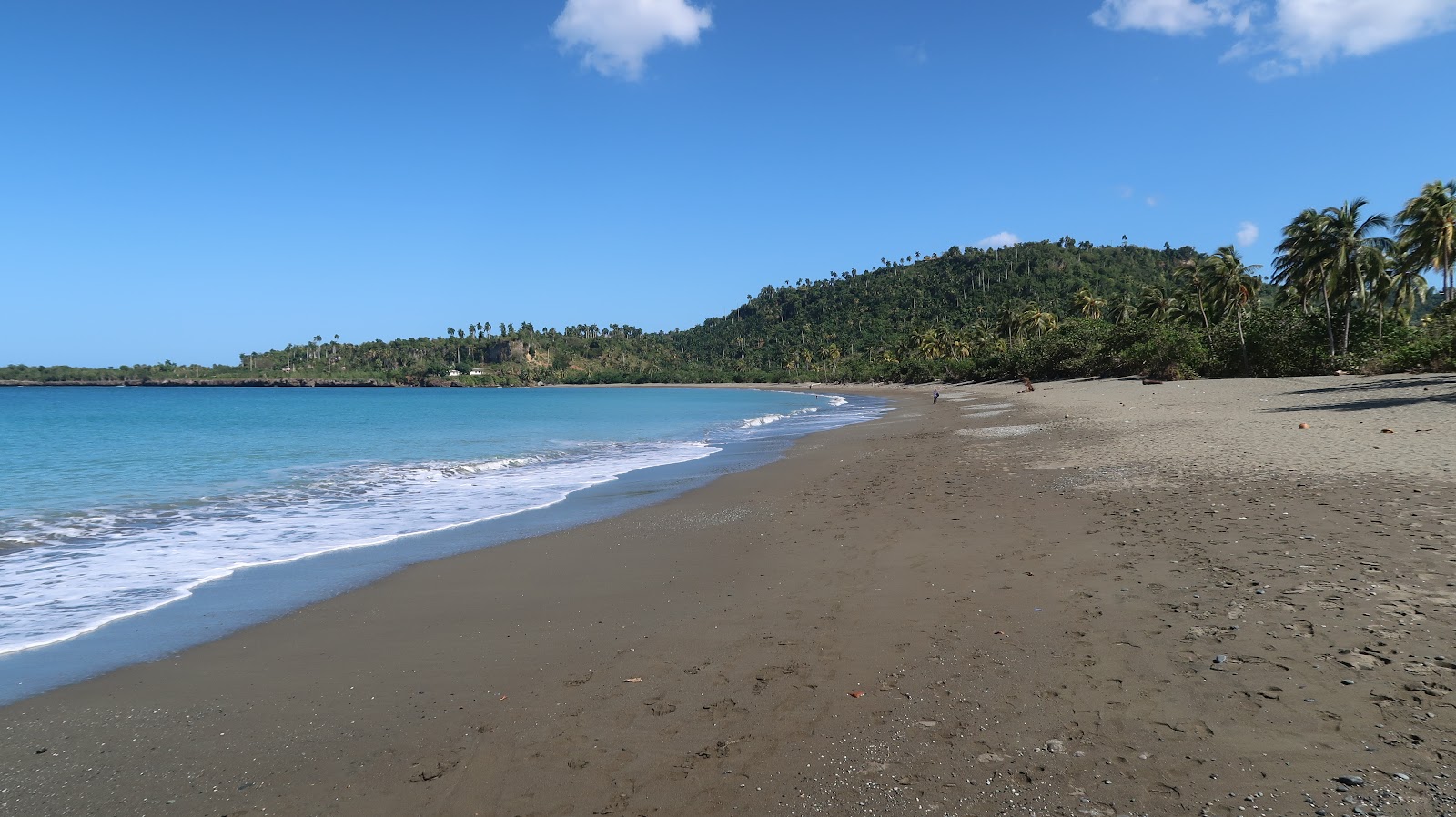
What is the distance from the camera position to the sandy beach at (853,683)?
11.9 ft

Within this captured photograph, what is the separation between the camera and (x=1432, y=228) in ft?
139

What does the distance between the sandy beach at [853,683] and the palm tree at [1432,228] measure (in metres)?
47.4

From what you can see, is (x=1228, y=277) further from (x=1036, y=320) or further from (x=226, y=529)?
(x=226, y=529)

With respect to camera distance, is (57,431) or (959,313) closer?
(57,431)

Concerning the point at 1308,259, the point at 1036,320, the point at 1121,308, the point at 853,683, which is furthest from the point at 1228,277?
the point at 853,683

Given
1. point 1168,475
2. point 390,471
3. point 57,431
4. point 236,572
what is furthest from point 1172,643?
point 57,431

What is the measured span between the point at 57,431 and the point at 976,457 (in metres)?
50.9

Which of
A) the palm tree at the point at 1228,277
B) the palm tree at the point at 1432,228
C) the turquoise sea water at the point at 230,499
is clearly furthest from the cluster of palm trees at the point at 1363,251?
the turquoise sea water at the point at 230,499

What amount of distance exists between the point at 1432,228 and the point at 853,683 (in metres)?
56.6

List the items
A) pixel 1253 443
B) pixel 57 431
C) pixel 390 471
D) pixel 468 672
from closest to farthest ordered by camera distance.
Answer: pixel 468 672, pixel 1253 443, pixel 390 471, pixel 57 431

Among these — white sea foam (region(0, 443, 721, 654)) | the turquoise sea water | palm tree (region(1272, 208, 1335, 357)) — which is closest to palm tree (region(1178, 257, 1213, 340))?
palm tree (region(1272, 208, 1335, 357))

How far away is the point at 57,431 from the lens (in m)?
41.8

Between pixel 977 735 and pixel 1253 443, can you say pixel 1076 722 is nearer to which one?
pixel 977 735

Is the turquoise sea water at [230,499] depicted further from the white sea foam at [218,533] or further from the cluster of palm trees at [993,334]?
the cluster of palm trees at [993,334]
